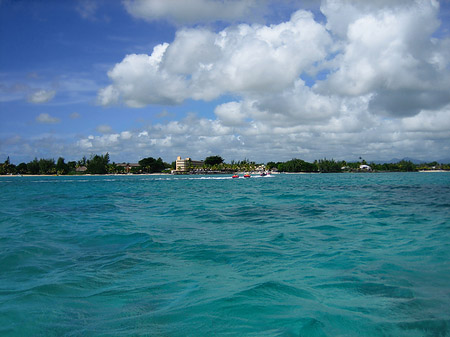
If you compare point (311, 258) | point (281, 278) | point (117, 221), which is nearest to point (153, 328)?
point (281, 278)

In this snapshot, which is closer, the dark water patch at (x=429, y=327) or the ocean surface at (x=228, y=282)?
the dark water patch at (x=429, y=327)

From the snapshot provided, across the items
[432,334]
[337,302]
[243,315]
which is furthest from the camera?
[337,302]

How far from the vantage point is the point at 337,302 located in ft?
19.9

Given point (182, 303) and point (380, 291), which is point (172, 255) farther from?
point (380, 291)

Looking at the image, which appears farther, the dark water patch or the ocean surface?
the ocean surface

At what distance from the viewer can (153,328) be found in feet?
16.8

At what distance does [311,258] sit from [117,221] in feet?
37.7

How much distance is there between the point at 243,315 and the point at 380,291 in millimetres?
2876

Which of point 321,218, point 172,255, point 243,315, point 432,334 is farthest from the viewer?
point 321,218

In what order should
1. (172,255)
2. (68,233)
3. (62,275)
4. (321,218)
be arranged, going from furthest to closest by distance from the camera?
(321,218)
(68,233)
(172,255)
(62,275)

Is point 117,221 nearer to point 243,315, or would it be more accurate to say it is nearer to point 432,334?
point 243,315

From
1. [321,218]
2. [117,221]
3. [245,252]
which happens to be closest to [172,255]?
[245,252]

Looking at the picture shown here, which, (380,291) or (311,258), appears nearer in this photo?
(380,291)

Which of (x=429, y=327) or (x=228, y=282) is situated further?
(x=228, y=282)
